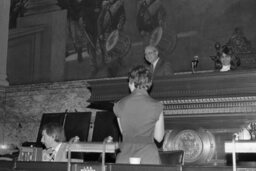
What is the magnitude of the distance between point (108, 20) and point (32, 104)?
2.79m

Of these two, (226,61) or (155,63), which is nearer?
(226,61)

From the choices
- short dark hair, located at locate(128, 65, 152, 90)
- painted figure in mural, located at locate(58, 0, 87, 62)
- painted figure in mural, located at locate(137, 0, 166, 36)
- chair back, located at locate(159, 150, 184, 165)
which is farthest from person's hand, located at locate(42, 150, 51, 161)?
painted figure in mural, located at locate(58, 0, 87, 62)

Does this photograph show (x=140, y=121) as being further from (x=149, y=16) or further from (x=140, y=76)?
(x=149, y=16)

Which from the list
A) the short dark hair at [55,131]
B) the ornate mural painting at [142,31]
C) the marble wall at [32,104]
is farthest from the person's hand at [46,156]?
the marble wall at [32,104]

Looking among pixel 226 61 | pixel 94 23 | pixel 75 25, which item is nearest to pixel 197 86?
pixel 226 61

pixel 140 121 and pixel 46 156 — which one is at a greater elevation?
pixel 140 121

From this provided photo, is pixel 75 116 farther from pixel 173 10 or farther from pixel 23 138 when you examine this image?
pixel 173 10

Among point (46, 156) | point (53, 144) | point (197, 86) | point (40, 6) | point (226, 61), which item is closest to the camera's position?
point (46, 156)

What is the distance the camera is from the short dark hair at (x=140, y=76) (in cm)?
389

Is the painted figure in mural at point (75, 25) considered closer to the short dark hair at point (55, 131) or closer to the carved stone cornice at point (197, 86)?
the carved stone cornice at point (197, 86)

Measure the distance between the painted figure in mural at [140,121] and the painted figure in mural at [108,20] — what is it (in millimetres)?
5269

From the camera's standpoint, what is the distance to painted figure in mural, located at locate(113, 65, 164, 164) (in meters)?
3.74

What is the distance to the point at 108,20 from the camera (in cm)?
929

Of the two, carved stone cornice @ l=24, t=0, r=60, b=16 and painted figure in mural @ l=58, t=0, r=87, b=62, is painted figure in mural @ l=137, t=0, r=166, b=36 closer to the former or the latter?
painted figure in mural @ l=58, t=0, r=87, b=62
